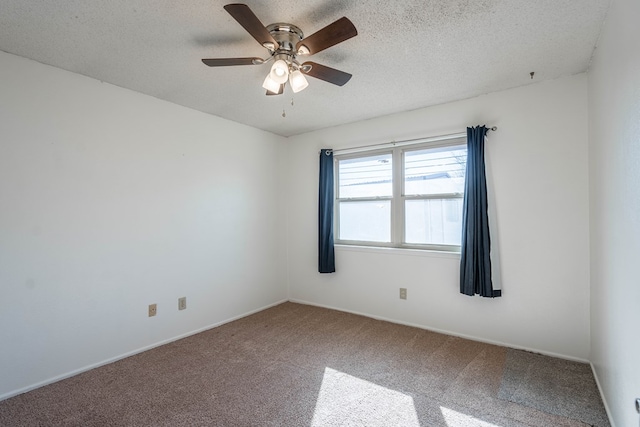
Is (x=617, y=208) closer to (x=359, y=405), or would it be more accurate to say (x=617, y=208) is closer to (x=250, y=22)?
(x=359, y=405)

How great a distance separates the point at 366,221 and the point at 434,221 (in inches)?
32.4

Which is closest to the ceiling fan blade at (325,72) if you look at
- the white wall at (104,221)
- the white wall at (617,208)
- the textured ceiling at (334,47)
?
the textured ceiling at (334,47)

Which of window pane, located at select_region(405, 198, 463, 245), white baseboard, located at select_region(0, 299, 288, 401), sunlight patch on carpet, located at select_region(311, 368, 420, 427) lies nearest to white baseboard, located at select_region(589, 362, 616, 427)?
sunlight patch on carpet, located at select_region(311, 368, 420, 427)

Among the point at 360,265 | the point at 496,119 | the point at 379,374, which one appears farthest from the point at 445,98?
the point at 379,374

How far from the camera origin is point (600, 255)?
2104 millimetres

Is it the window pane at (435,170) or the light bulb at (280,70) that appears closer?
the light bulb at (280,70)

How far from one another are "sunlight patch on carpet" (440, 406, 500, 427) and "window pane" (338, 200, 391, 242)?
1943mm

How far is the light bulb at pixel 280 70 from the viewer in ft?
5.97

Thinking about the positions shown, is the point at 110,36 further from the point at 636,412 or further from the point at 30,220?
the point at 636,412

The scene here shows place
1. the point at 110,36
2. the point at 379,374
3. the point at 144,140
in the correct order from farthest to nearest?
the point at 144,140 < the point at 379,374 < the point at 110,36

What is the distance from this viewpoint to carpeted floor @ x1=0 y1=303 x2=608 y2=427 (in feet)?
Answer: 6.13

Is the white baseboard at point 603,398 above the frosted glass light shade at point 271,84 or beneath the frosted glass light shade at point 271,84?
beneath

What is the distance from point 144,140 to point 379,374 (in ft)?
9.47

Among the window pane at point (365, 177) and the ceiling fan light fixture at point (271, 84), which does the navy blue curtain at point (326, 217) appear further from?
the ceiling fan light fixture at point (271, 84)
